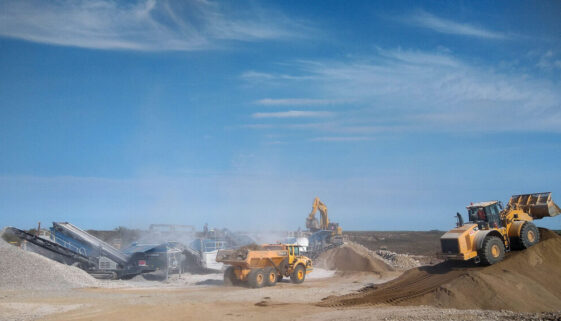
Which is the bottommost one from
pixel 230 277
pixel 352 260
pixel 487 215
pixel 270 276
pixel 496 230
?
pixel 352 260

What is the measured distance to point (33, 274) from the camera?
18609mm

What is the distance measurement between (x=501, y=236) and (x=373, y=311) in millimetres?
6638

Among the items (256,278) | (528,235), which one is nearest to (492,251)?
(528,235)

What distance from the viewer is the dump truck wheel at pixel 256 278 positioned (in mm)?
19438

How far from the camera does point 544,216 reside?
17375 millimetres

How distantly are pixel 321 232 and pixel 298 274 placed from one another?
13.3m

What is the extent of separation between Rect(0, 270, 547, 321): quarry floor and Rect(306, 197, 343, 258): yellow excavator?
11.3 m

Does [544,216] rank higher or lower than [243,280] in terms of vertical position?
higher

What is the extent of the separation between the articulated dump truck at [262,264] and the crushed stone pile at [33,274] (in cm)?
625

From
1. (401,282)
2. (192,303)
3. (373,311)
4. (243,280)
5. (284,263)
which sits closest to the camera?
(373,311)

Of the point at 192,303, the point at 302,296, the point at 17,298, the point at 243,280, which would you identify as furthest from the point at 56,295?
the point at 302,296

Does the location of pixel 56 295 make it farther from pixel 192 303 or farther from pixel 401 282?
pixel 401 282

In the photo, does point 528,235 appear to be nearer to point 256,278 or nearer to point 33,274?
point 256,278

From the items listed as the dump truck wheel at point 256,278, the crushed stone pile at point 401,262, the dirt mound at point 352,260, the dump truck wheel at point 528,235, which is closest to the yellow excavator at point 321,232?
the dirt mound at point 352,260
